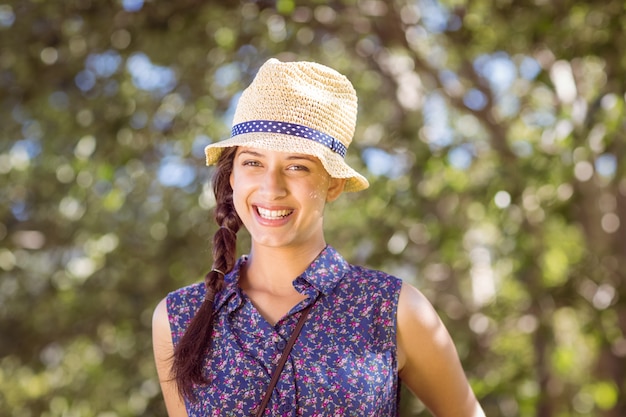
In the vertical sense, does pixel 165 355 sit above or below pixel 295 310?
below

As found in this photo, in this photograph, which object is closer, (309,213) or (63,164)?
(309,213)

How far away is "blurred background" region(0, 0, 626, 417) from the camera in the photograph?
4582 mm

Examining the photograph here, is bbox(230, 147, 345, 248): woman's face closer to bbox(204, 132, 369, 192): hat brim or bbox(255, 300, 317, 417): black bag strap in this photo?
bbox(204, 132, 369, 192): hat brim

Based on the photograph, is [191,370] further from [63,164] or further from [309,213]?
[63,164]

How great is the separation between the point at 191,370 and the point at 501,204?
7.91 feet

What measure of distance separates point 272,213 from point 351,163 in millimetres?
2778

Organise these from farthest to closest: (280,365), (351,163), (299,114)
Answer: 1. (351,163)
2. (299,114)
3. (280,365)

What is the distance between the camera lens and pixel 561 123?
4.56 meters

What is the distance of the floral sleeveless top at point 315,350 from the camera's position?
2199 millimetres

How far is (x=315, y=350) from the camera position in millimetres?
2246

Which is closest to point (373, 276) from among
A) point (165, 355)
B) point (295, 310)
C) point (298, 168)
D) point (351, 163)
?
point (295, 310)

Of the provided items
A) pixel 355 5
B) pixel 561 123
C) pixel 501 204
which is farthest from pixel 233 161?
pixel 355 5

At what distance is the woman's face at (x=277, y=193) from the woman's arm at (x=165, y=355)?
316 mm

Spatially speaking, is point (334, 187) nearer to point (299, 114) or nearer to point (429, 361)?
point (299, 114)
